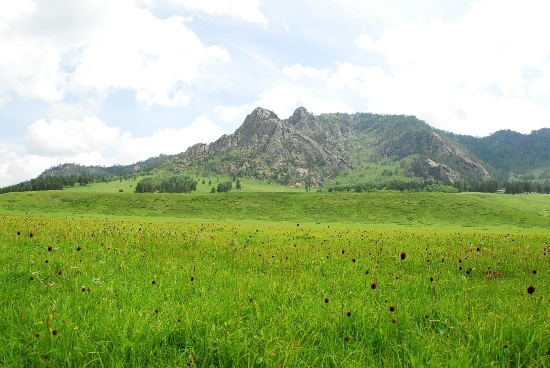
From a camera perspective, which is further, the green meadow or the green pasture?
the green pasture

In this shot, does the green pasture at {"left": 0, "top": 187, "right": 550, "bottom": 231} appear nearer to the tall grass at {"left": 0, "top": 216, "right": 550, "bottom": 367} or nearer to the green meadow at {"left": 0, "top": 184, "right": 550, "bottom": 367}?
the green meadow at {"left": 0, "top": 184, "right": 550, "bottom": 367}

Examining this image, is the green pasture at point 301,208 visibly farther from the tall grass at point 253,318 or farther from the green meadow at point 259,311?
the tall grass at point 253,318

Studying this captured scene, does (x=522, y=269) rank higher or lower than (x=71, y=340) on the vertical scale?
lower

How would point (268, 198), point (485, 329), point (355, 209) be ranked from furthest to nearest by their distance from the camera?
1. point (268, 198)
2. point (355, 209)
3. point (485, 329)

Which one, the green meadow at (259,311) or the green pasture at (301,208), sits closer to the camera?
the green meadow at (259,311)

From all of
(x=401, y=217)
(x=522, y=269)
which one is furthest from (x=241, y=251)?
(x=401, y=217)

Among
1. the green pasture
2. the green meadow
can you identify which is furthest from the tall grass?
the green pasture

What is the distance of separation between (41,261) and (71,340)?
16.4 feet

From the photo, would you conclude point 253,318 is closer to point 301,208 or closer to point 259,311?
point 259,311

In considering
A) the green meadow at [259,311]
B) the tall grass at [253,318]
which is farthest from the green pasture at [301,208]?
the tall grass at [253,318]

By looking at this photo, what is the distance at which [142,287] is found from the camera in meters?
5.99

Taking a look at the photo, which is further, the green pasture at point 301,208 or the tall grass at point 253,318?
the green pasture at point 301,208

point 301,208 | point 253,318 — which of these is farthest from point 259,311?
point 301,208

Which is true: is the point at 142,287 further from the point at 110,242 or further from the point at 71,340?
the point at 110,242
